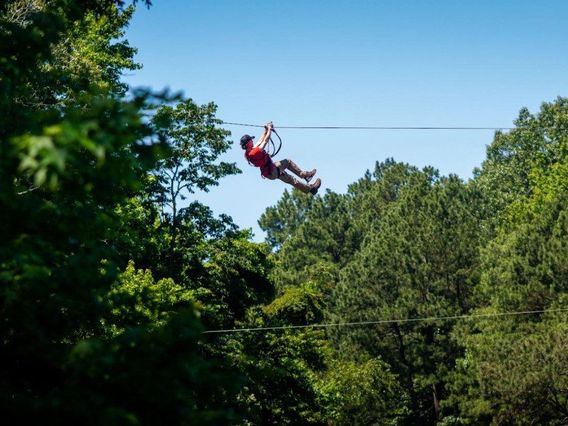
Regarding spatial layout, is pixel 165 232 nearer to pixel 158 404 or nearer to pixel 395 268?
pixel 395 268

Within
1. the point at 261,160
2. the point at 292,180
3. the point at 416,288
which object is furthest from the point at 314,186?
the point at 416,288

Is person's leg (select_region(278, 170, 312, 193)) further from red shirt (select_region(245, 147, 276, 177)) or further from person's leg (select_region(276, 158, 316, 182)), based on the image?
red shirt (select_region(245, 147, 276, 177))

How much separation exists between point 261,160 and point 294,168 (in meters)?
1.67

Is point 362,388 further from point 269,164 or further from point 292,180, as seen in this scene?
point 269,164

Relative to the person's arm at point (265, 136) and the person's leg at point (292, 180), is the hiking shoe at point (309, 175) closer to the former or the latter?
the person's leg at point (292, 180)

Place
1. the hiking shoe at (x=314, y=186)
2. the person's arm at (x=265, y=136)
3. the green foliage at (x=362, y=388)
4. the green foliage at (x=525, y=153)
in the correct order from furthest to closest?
the green foliage at (x=525, y=153) < the green foliage at (x=362, y=388) < the hiking shoe at (x=314, y=186) < the person's arm at (x=265, y=136)

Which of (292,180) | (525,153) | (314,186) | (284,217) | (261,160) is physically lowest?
(261,160)

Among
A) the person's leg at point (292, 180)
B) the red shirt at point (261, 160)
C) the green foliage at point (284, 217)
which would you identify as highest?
the green foliage at point (284, 217)

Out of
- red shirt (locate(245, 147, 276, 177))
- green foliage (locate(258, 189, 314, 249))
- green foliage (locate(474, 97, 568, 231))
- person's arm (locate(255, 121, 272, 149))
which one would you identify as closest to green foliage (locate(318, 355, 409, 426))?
green foliage (locate(474, 97, 568, 231))

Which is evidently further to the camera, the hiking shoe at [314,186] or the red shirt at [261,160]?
the hiking shoe at [314,186]

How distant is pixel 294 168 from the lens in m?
16.9

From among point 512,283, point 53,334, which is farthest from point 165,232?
point 53,334

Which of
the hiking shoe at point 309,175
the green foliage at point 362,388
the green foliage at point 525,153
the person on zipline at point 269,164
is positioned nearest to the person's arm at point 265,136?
the person on zipline at point 269,164

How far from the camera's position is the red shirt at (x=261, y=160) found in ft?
49.9
